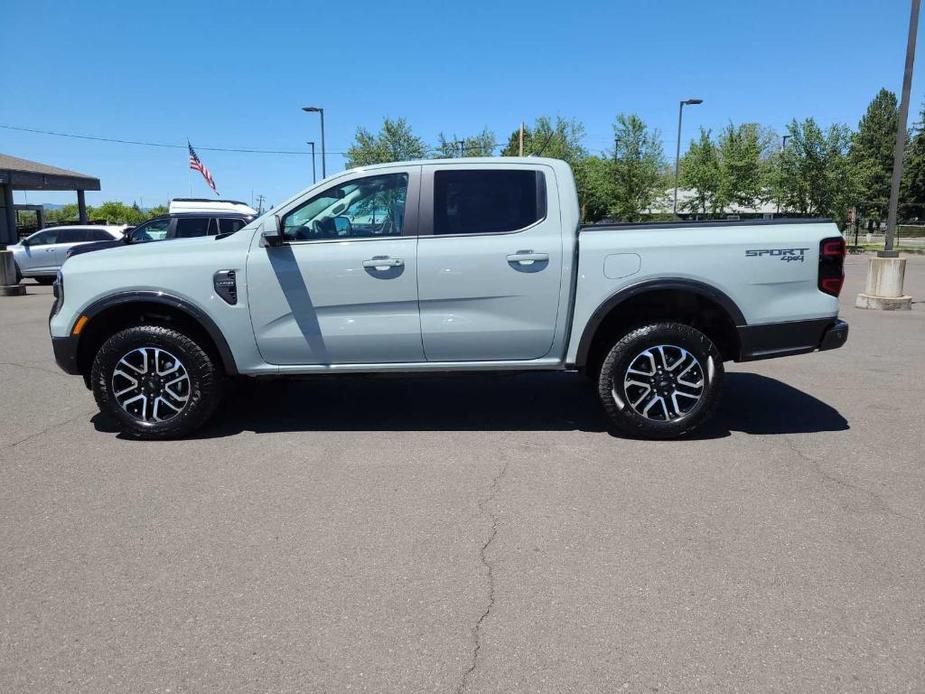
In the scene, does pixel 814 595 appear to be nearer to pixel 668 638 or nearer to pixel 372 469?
pixel 668 638

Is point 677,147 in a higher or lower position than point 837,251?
higher

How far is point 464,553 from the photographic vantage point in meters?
3.33

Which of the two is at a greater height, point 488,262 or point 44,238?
point 44,238

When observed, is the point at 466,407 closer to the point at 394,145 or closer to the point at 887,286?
the point at 887,286

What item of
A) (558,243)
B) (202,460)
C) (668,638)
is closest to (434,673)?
(668,638)

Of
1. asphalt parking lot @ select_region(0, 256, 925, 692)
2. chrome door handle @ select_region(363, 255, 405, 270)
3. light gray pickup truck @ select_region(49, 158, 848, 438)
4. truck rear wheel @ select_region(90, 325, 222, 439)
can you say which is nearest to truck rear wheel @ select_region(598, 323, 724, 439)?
light gray pickup truck @ select_region(49, 158, 848, 438)

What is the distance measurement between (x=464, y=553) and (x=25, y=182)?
35.1m

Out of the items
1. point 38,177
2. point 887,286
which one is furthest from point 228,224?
point 38,177

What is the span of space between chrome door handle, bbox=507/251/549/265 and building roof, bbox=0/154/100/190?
31.5 m

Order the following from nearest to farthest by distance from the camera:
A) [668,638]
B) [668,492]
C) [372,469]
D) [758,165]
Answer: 1. [668,638]
2. [668,492]
3. [372,469]
4. [758,165]

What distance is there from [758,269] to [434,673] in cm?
362

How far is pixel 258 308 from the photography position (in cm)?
491

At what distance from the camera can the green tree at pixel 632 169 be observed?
115ft

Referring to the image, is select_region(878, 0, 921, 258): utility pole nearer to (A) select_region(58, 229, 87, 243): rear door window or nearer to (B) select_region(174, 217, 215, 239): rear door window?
(B) select_region(174, 217, 215, 239): rear door window
